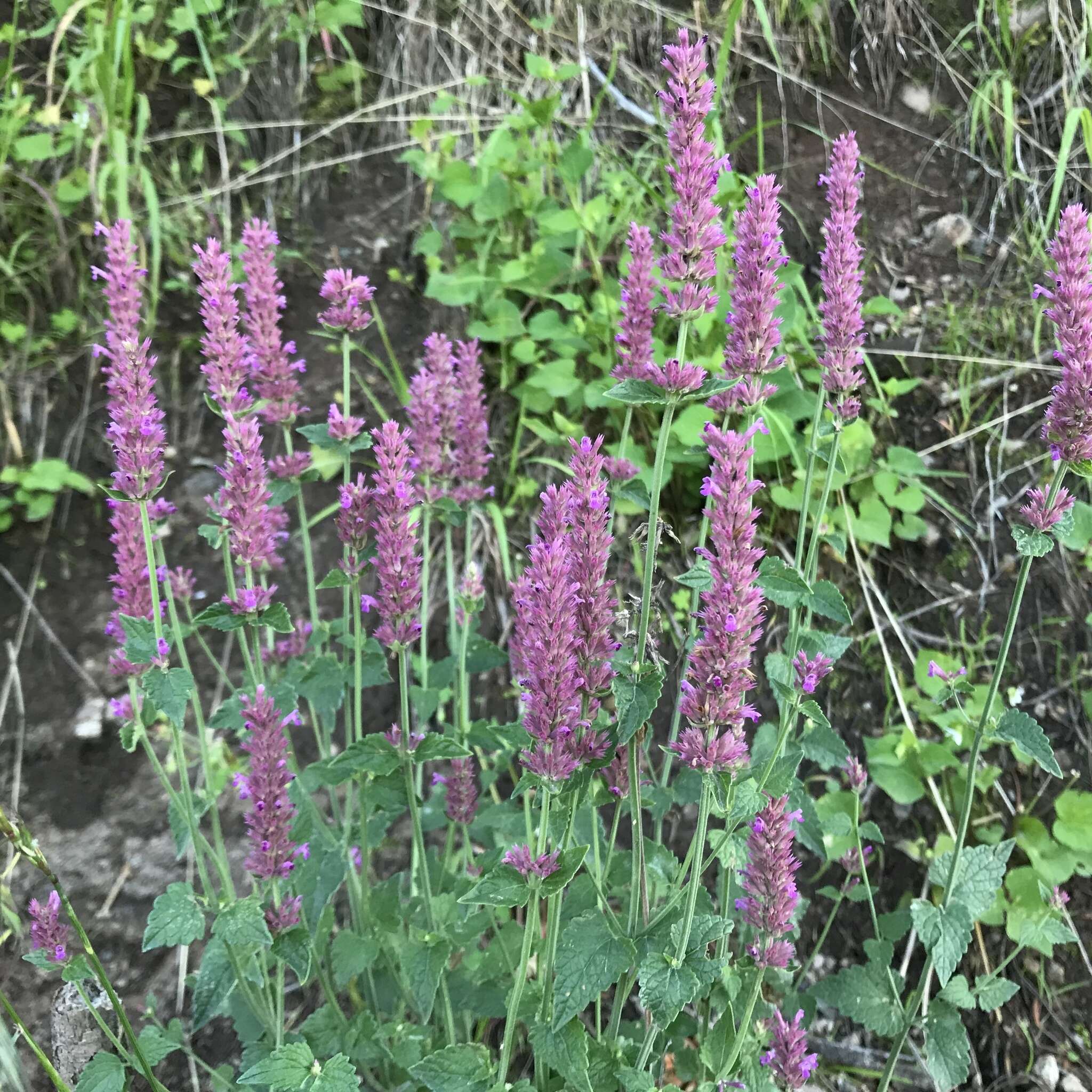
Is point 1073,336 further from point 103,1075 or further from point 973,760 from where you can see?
point 103,1075

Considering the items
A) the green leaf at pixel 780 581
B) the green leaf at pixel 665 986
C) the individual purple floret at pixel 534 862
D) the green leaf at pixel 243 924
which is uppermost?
the green leaf at pixel 780 581

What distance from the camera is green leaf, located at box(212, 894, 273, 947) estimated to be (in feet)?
5.53

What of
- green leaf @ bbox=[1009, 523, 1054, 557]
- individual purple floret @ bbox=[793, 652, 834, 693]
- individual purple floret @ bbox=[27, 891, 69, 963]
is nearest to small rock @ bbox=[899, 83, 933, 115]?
green leaf @ bbox=[1009, 523, 1054, 557]

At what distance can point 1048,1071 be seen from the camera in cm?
243

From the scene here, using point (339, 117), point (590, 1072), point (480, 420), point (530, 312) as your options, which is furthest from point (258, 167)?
point (590, 1072)

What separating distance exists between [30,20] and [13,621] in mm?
2743

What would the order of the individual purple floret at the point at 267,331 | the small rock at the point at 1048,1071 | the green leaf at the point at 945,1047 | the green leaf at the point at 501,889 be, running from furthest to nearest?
the small rock at the point at 1048,1071
the individual purple floret at the point at 267,331
the green leaf at the point at 945,1047
the green leaf at the point at 501,889

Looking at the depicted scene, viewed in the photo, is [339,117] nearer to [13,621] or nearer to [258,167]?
[258,167]

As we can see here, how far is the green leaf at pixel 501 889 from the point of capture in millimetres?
1427

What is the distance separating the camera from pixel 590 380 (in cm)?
339

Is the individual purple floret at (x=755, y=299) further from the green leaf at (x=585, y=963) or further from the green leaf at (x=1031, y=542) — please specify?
the green leaf at (x=585, y=963)

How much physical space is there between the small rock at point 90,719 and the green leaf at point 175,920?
5.14 feet

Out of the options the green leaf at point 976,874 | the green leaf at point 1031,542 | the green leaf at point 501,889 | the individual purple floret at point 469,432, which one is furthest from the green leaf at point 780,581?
the individual purple floret at point 469,432

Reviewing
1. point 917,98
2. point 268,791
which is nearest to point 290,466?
point 268,791
